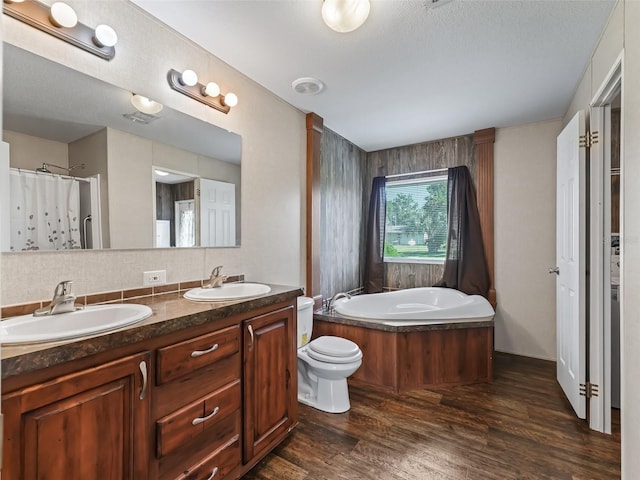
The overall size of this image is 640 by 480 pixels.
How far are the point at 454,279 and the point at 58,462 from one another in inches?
132

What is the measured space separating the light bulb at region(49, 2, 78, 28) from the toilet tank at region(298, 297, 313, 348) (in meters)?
1.92

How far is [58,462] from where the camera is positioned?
102 centimetres

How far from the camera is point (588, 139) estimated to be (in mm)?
2100

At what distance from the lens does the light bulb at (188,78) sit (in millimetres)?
1910

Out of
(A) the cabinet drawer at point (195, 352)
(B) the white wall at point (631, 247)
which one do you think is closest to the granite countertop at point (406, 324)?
(B) the white wall at point (631, 247)

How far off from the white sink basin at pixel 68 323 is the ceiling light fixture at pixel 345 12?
155 centimetres

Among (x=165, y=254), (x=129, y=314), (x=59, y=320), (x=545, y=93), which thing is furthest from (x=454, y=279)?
(x=59, y=320)

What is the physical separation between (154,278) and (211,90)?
3.80ft

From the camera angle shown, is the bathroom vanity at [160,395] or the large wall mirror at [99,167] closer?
the bathroom vanity at [160,395]

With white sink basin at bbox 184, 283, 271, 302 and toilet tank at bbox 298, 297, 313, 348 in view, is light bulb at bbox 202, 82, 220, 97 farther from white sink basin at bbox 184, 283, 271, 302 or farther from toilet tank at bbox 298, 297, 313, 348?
toilet tank at bbox 298, 297, 313, 348

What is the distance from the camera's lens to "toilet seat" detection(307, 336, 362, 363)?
2277mm

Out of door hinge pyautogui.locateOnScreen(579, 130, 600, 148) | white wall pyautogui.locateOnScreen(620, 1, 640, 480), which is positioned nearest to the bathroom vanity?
white wall pyautogui.locateOnScreen(620, 1, 640, 480)

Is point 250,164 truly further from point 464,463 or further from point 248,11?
point 464,463

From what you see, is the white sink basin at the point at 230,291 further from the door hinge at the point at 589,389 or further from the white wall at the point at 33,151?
the door hinge at the point at 589,389
